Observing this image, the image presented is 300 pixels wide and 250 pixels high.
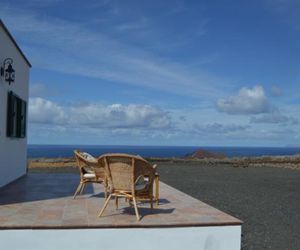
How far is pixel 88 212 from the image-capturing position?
A: 6.35 m

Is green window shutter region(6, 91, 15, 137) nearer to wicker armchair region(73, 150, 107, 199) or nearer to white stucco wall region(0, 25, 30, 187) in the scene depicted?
white stucco wall region(0, 25, 30, 187)

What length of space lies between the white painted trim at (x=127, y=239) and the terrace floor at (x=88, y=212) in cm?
6

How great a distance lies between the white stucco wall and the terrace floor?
1.05 meters

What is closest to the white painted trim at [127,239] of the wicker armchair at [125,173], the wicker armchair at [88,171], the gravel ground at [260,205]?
the wicker armchair at [125,173]

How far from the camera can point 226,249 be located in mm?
5613

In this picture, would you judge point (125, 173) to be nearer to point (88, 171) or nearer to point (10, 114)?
point (88, 171)

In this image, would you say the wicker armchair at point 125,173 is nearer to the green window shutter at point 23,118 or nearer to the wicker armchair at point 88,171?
the wicker armchair at point 88,171

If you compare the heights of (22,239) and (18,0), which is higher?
(18,0)

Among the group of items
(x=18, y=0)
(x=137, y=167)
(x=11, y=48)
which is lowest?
(x=137, y=167)

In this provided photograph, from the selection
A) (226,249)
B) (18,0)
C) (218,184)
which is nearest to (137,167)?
(226,249)

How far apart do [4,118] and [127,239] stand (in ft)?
16.8

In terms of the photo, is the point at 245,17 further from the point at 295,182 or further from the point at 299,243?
the point at 299,243

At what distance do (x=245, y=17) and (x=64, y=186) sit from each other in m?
7.66

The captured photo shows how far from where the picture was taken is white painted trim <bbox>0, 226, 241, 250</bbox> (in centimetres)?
524
